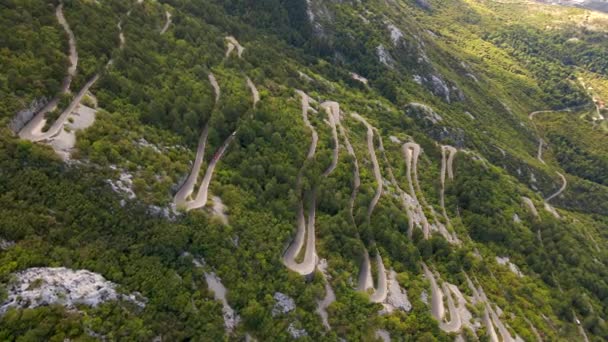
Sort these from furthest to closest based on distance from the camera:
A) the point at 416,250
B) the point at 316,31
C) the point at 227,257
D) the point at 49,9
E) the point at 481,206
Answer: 1. the point at 316,31
2. the point at 481,206
3. the point at 416,250
4. the point at 49,9
5. the point at 227,257

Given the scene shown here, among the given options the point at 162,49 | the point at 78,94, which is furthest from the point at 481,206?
the point at 78,94

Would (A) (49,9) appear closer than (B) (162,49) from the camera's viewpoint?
Yes

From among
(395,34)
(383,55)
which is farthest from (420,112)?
(395,34)

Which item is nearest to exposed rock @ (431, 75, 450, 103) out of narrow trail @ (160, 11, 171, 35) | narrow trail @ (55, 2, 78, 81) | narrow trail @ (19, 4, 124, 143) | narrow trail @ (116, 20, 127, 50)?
narrow trail @ (160, 11, 171, 35)

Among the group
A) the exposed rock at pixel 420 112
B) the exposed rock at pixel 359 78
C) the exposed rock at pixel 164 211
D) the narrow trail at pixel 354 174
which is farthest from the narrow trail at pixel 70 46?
the exposed rock at pixel 420 112

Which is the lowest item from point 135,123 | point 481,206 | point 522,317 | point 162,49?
point 522,317

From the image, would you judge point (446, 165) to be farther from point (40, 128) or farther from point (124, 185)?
point (40, 128)

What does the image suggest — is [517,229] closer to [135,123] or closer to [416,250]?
[416,250]
